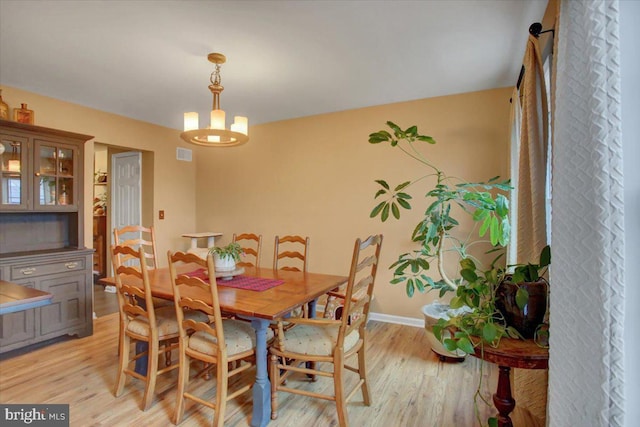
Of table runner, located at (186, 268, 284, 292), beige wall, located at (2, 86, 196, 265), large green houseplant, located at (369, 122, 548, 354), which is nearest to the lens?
large green houseplant, located at (369, 122, 548, 354)

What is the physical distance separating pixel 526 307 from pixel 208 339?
5.46 ft

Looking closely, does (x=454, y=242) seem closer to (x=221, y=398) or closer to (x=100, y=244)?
(x=221, y=398)

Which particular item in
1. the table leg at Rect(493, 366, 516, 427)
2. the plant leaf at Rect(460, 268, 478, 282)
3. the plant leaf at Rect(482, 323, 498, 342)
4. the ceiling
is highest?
the ceiling

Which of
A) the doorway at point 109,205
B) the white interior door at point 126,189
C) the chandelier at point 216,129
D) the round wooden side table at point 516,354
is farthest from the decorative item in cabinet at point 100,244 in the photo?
the round wooden side table at point 516,354

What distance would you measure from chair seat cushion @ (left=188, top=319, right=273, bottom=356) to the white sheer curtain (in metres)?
1.50

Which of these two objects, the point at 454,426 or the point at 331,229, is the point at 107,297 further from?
the point at 454,426

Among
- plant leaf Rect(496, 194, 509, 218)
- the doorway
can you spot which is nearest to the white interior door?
the doorway

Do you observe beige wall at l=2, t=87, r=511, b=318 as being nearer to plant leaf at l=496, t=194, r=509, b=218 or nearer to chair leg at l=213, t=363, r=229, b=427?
plant leaf at l=496, t=194, r=509, b=218

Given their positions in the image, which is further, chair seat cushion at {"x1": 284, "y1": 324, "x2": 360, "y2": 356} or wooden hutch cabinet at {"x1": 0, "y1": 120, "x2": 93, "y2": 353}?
wooden hutch cabinet at {"x1": 0, "y1": 120, "x2": 93, "y2": 353}

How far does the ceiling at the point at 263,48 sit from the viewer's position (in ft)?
6.48

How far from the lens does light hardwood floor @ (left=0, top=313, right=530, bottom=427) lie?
Result: 6.43ft

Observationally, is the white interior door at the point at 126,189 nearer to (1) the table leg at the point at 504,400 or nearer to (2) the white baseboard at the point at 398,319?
(2) the white baseboard at the point at 398,319

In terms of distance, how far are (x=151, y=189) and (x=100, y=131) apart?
94 centimetres

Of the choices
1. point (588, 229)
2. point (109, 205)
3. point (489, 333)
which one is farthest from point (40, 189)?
point (588, 229)
